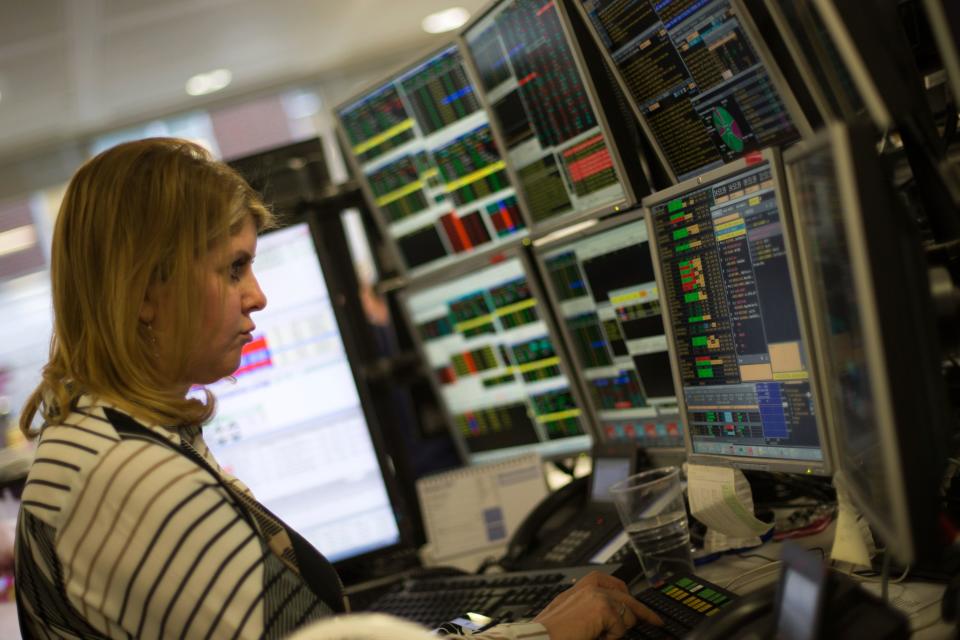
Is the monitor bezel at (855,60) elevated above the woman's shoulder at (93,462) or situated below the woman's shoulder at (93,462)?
above

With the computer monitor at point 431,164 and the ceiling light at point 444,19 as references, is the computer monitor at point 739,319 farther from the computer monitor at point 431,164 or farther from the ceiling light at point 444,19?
the ceiling light at point 444,19

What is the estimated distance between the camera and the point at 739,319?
1.24 m

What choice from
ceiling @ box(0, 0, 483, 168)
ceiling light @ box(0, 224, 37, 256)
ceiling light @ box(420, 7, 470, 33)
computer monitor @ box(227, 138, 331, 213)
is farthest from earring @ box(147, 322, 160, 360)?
ceiling light @ box(0, 224, 37, 256)

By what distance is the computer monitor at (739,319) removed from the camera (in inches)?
45.0

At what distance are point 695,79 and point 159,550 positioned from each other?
0.93 m

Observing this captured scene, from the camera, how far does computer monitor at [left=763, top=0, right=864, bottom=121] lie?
1067 mm

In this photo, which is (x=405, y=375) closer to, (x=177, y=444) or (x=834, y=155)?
(x=177, y=444)

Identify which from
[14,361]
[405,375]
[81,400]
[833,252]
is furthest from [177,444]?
[14,361]

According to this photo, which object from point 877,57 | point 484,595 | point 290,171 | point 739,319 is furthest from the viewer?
point 290,171

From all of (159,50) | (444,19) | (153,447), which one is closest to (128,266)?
(153,447)

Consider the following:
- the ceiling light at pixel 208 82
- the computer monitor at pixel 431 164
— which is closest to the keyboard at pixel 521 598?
the computer monitor at pixel 431 164

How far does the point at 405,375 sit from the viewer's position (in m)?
2.28

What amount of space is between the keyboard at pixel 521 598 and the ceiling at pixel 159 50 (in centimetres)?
347

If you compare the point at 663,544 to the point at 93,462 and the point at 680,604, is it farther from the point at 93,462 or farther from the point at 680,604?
the point at 93,462
